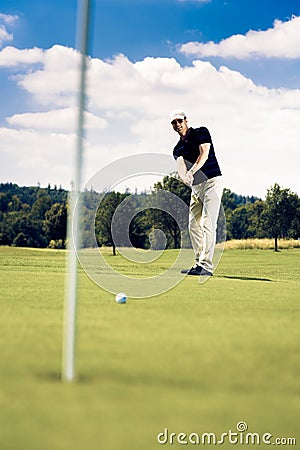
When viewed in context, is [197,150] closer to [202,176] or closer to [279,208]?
[202,176]

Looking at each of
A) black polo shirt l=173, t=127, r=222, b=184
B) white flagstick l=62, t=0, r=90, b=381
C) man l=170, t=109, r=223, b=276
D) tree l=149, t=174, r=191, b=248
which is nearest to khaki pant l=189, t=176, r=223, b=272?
man l=170, t=109, r=223, b=276

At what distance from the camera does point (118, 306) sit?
19.1 feet

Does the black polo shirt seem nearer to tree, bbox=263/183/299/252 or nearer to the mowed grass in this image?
the mowed grass

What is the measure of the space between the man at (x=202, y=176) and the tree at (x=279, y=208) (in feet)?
58.1

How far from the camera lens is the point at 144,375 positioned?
3.11 meters

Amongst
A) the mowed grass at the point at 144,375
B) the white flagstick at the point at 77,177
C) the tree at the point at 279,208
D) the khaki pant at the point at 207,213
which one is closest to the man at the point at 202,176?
the khaki pant at the point at 207,213

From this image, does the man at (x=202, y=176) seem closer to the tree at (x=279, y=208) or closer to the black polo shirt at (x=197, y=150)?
the black polo shirt at (x=197, y=150)

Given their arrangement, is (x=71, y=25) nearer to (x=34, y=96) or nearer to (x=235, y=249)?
(x=34, y=96)

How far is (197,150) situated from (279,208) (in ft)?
59.4

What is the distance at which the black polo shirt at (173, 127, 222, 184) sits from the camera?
32.4 ft

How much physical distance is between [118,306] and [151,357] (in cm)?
232

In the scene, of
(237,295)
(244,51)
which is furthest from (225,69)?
(237,295)

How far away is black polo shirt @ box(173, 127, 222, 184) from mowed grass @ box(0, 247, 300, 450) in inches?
169

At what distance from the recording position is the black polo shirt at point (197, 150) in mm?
9883
